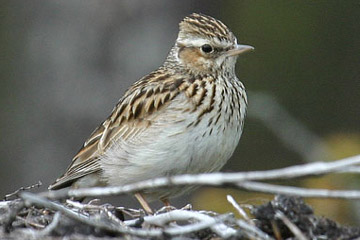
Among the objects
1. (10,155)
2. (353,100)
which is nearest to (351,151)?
(10,155)

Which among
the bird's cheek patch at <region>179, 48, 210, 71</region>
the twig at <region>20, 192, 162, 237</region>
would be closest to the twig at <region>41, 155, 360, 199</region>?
the twig at <region>20, 192, 162, 237</region>

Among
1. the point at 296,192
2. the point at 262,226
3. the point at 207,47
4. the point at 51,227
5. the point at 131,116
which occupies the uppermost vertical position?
the point at 207,47

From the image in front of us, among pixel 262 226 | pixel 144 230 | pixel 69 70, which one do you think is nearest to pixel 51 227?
pixel 144 230

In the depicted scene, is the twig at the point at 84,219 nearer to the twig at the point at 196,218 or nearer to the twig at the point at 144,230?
the twig at the point at 144,230

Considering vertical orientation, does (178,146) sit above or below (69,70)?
below

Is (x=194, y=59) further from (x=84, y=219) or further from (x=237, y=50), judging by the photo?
(x=84, y=219)

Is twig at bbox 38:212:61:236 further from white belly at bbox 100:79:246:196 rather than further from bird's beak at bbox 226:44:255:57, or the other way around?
bird's beak at bbox 226:44:255:57

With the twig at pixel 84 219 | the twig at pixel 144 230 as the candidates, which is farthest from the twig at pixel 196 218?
the twig at pixel 84 219
